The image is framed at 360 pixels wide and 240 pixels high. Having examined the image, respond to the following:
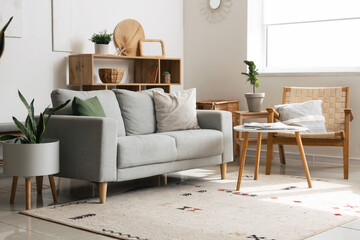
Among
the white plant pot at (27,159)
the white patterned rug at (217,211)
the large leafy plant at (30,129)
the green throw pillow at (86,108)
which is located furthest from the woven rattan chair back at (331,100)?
the white plant pot at (27,159)

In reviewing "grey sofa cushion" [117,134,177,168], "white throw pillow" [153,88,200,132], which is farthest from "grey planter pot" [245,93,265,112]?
"grey sofa cushion" [117,134,177,168]

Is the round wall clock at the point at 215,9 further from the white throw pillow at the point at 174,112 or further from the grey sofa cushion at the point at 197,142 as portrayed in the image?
the grey sofa cushion at the point at 197,142

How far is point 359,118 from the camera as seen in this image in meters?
5.55

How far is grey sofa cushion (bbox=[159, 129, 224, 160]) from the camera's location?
435cm

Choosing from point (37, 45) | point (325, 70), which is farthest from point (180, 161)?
point (325, 70)

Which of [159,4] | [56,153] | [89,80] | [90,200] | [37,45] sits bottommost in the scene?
[90,200]

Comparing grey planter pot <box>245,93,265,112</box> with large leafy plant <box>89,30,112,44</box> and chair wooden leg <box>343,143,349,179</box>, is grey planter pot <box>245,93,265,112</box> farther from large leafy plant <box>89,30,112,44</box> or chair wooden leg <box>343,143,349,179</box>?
large leafy plant <box>89,30,112,44</box>

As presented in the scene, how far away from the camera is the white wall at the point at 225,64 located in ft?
19.7

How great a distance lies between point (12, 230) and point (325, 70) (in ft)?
13.0

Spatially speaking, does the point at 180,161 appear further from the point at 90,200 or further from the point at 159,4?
the point at 159,4

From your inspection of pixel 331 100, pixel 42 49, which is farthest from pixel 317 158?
pixel 42 49

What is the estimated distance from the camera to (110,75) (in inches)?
222

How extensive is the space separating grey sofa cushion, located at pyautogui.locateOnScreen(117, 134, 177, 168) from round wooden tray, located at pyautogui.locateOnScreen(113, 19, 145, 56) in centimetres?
212

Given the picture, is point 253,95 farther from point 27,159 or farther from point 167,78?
point 27,159
